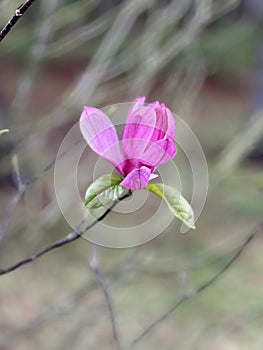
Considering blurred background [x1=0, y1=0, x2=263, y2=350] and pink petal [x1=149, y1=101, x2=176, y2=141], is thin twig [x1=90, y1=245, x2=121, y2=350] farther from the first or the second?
blurred background [x1=0, y1=0, x2=263, y2=350]

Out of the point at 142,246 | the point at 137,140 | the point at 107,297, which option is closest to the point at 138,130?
the point at 137,140

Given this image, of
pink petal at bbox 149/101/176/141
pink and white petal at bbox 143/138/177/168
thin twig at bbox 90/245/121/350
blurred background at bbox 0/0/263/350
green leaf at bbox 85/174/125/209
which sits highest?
pink petal at bbox 149/101/176/141

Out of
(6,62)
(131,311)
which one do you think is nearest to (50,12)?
(131,311)

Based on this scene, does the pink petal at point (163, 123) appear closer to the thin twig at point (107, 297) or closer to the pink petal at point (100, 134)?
the pink petal at point (100, 134)

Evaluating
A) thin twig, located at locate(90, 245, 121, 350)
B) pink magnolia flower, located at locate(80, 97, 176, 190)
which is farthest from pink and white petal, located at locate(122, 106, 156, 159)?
thin twig, located at locate(90, 245, 121, 350)

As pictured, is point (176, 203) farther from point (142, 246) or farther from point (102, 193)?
point (142, 246)

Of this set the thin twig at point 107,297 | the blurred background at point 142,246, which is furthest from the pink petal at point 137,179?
the blurred background at point 142,246
